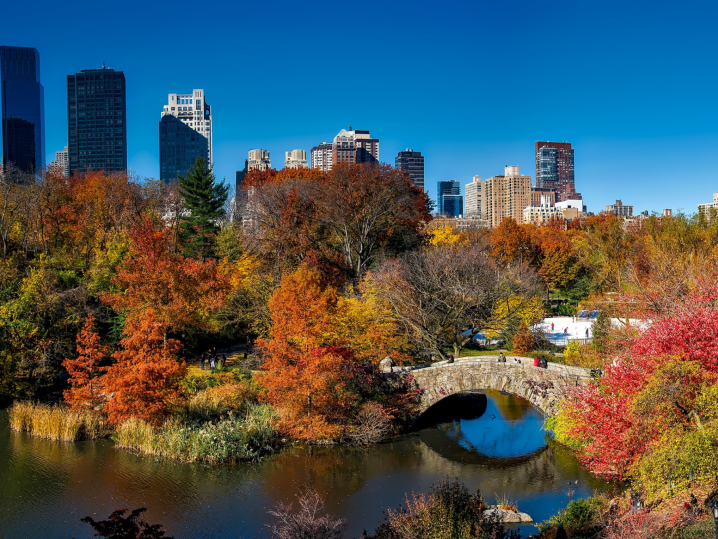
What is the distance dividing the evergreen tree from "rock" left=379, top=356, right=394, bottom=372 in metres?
20.3

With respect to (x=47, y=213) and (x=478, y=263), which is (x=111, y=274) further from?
(x=478, y=263)

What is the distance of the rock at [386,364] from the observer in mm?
27644

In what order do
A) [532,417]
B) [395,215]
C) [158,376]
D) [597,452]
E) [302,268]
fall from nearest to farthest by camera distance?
[597,452]
[158,376]
[532,417]
[302,268]
[395,215]

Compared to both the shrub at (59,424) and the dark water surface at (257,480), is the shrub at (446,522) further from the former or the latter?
the shrub at (59,424)

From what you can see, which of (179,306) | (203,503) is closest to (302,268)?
(179,306)

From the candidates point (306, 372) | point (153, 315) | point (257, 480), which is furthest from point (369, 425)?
point (153, 315)

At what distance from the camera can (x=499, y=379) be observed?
82.8 feet

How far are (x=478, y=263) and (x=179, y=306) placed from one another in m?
18.2

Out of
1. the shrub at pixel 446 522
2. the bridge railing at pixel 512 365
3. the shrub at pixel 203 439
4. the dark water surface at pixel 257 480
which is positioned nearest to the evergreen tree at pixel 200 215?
the dark water surface at pixel 257 480

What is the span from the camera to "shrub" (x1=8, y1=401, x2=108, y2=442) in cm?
2512

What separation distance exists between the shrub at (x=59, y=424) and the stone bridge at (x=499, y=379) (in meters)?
14.1

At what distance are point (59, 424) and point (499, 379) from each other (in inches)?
776

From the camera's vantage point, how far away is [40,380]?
1170 inches

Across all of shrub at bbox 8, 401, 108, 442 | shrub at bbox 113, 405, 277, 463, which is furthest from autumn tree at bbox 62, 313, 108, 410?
shrub at bbox 113, 405, 277, 463
